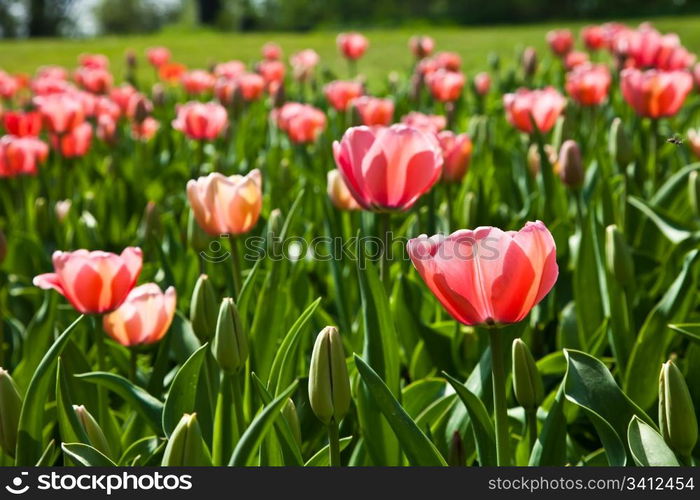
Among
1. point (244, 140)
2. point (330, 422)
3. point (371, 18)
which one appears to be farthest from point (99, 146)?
point (371, 18)

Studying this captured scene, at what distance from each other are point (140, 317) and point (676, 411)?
0.97 m

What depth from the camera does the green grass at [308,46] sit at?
11297mm

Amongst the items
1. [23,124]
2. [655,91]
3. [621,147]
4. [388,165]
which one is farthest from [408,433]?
[23,124]

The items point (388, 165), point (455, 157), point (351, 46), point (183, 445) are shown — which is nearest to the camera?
point (183, 445)


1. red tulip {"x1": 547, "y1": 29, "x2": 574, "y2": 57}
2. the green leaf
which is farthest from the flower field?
red tulip {"x1": 547, "y1": 29, "x2": 574, "y2": 57}

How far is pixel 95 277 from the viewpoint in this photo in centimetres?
158

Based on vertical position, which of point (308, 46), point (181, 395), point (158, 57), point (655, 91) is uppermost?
point (655, 91)

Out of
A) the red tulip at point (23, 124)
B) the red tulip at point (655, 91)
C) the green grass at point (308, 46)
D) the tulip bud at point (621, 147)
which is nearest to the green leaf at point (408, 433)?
the tulip bud at point (621, 147)

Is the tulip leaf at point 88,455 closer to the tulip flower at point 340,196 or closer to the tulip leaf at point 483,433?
the tulip leaf at point 483,433

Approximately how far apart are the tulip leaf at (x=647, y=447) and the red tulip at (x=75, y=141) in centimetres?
276

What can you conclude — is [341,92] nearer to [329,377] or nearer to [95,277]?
[95,277]

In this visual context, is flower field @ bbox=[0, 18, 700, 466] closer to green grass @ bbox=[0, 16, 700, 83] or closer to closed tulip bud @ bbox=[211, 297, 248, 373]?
closed tulip bud @ bbox=[211, 297, 248, 373]

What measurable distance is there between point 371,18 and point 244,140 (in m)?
24.3

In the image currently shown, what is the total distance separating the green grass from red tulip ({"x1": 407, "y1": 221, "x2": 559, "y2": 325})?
8851 mm
